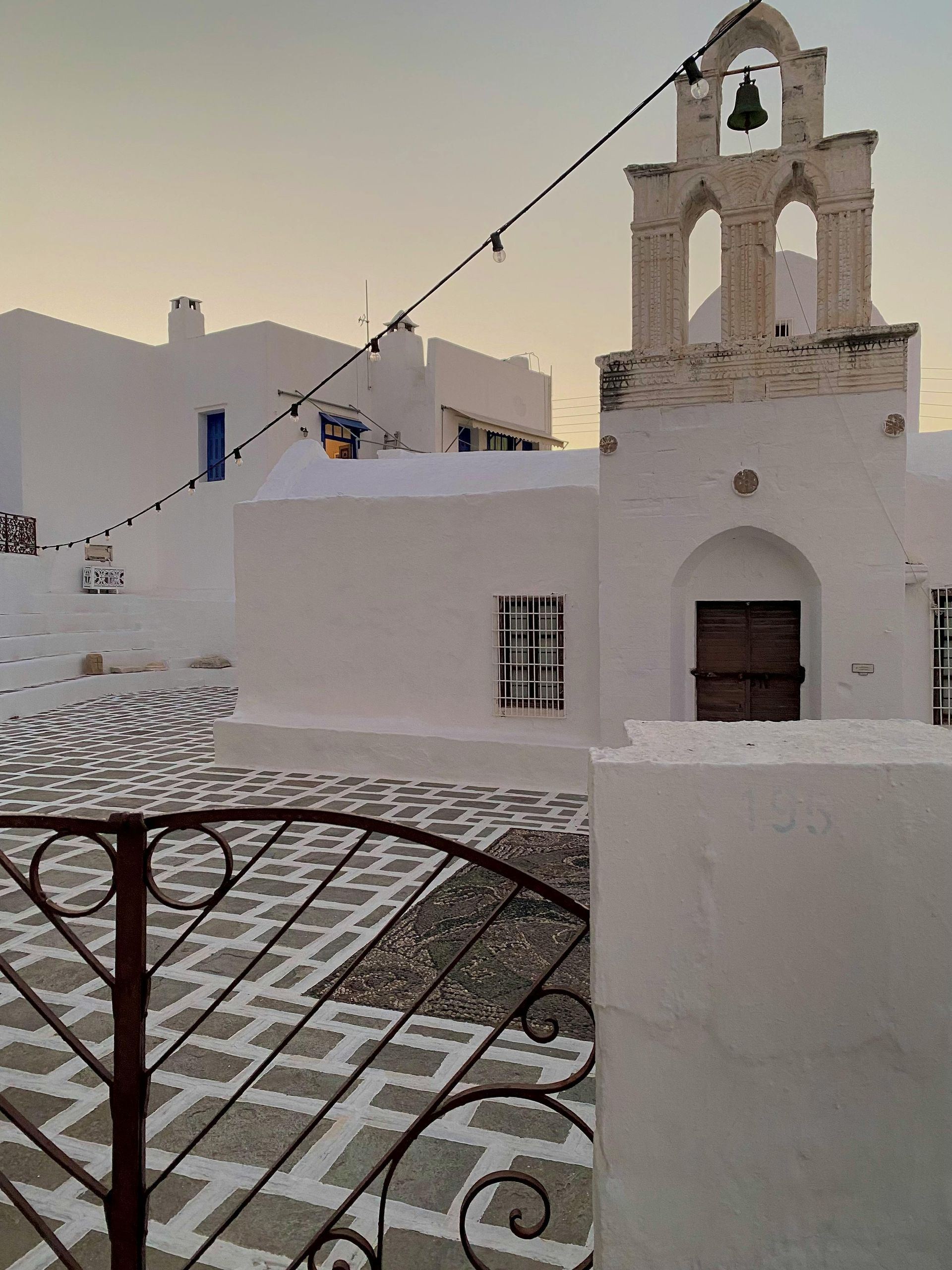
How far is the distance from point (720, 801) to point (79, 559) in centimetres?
1927

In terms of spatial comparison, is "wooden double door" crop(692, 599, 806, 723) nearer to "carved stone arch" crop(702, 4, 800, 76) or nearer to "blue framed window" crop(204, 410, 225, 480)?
"carved stone arch" crop(702, 4, 800, 76)

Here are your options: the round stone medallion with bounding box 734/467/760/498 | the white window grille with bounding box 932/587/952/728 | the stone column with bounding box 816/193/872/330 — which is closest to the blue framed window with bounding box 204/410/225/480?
the round stone medallion with bounding box 734/467/760/498

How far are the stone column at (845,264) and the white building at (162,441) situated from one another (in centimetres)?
1322

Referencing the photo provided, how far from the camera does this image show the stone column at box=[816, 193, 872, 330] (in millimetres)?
7383

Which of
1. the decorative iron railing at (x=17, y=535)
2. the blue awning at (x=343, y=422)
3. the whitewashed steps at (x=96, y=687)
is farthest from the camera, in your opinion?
the blue awning at (x=343, y=422)

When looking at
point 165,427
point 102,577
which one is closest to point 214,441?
point 165,427

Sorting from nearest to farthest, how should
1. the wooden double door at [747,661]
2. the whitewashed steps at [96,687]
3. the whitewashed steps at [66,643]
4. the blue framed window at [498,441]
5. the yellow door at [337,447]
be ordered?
1. the wooden double door at [747,661]
2. the whitewashed steps at [96,687]
3. the whitewashed steps at [66,643]
4. the yellow door at [337,447]
5. the blue framed window at [498,441]

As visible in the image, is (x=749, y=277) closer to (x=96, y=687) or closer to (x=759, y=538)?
(x=759, y=538)

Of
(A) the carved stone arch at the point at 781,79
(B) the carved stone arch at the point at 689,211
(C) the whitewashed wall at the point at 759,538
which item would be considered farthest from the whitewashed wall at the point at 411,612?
(A) the carved stone arch at the point at 781,79

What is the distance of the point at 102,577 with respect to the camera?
1884 centimetres

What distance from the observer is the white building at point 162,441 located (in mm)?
17844

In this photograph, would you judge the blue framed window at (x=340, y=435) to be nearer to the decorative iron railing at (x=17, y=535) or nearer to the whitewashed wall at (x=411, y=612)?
the decorative iron railing at (x=17, y=535)

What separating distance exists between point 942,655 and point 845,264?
3376mm

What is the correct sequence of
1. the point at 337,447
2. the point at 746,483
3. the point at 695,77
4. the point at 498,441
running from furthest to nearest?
the point at 498,441 < the point at 337,447 < the point at 746,483 < the point at 695,77
